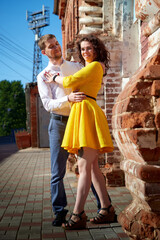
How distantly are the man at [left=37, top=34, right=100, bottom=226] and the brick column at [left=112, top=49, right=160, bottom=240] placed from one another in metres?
1.02

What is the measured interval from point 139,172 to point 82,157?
88cm

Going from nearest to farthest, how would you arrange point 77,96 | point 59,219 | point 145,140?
1. point 145,140
2. point 77,96
3. point 59,219

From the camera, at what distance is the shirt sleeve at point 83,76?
312 cm

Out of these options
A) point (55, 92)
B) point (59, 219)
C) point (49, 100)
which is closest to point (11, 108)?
point (55, 92)

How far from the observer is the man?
3408 millimetres

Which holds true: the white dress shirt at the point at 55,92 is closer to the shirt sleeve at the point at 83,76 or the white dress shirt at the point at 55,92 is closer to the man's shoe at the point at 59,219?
the shirt sleeve at the point at 83,76

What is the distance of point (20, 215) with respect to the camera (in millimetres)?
3814

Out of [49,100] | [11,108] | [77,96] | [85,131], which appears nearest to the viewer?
[85,131]

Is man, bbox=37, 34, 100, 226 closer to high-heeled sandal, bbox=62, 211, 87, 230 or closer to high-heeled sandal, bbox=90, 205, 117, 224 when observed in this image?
high-heeled sandal, bbox=62, 211, 87, 230

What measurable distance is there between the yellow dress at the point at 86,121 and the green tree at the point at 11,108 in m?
42.4

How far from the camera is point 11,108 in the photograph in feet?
147

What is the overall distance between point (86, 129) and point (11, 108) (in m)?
43.1

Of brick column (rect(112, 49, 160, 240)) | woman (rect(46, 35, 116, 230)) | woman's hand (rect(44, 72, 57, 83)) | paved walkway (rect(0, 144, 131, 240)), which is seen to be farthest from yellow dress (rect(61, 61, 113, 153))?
paved walkway (rect(0, 144, 131, 240))

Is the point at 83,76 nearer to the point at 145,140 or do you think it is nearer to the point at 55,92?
the point at 55,92
